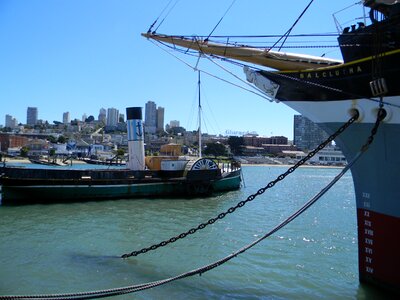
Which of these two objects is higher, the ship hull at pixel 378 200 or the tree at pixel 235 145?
the tree at pixel 235 145

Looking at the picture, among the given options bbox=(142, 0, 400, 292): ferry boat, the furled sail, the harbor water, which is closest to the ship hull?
bbox=(142, 0, 400, 292): ferry boat

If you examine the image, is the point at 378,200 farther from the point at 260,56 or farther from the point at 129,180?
the point at 129,180

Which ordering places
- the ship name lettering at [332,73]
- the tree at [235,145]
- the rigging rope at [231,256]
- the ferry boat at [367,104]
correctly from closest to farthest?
the rigging rope at [231,256], the ferry boat at [367,104], the ship name lettering at [332,73], the tree at [235,145]

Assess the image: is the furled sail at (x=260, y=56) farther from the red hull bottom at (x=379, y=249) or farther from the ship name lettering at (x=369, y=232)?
the ship name lettering at (x=369, y=232)

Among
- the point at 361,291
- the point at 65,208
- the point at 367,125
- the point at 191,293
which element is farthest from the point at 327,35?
the point at 65,208

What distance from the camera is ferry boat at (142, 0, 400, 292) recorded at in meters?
8.06

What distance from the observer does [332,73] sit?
8812 millimetres

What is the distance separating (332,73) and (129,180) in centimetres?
2267

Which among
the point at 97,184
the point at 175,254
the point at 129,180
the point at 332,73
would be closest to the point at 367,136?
Result: the point at 332,73

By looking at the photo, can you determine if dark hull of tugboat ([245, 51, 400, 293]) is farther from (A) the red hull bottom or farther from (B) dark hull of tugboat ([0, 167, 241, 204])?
(B) dark hull of tugboat ([0, 167, 241, 204])

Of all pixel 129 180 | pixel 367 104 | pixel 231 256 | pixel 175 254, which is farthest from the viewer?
pixel 129 180

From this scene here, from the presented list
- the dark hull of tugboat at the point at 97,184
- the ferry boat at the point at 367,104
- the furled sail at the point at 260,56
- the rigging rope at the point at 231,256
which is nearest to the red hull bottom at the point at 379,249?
the ferry boat at the point at 367,104

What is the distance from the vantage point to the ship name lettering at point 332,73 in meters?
8.45

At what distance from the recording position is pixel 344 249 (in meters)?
14.5
